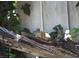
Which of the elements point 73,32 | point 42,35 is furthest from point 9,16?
point 73,32

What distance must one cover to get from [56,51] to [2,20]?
1.38ft

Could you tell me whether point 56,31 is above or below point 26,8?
below

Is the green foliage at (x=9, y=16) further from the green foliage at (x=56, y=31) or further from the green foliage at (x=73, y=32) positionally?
the green foliage at (x=73, y=32)

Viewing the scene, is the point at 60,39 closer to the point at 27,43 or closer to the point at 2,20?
the point at 27,43

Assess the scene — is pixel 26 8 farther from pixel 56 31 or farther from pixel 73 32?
pixel 73 32

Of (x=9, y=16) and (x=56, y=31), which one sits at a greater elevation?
(x=9, y=16)

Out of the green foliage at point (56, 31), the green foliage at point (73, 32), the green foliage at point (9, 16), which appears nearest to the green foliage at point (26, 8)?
the green foliage at point (9, 16)

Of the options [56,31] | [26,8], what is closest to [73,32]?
[56,31]

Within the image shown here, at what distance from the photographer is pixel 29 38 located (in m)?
1.08

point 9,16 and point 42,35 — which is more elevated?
point 9,16

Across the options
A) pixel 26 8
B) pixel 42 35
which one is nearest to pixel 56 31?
pixel 42 35

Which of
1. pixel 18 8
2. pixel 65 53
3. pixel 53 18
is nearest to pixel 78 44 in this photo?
pixel 65 53

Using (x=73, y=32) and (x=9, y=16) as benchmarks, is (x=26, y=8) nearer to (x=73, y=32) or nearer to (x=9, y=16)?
(x=9, y=16)

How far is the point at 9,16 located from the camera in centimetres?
110
